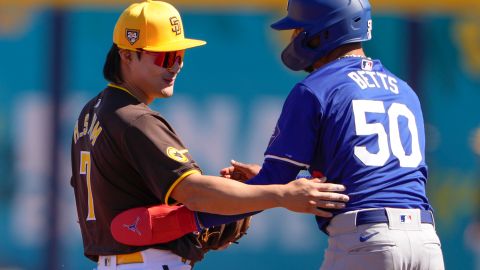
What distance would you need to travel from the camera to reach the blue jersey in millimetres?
4113

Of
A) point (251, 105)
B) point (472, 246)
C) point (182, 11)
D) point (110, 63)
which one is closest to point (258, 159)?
point (251, 105)

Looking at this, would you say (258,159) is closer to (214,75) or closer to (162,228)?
(214,75)

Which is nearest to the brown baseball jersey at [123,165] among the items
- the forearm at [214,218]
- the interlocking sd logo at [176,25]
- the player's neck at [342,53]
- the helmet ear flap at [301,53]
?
the forearm at [214,218]

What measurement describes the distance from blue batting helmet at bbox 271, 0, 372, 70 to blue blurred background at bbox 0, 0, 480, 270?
3.57m

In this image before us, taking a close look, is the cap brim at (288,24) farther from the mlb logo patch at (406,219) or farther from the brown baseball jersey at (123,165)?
the mlb logo patch at (406,219)

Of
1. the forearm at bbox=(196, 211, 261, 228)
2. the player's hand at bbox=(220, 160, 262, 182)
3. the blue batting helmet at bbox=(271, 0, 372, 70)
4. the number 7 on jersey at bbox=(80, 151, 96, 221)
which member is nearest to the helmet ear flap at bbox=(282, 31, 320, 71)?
the blue batting helmet at bbox=(271, 0, 372, 70)

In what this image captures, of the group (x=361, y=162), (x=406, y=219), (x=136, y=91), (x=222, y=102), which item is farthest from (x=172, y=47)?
(x=222, y=102)

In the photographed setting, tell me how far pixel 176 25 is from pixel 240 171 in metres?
0.78

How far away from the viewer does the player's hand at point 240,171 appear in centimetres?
482

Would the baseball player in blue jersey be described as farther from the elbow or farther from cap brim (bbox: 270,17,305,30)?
cap brim (bbox: 270,17,305,30)

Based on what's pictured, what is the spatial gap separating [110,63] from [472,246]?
4.39m

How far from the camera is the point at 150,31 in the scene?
4520 mm

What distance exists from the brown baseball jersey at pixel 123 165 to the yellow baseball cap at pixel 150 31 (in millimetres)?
229

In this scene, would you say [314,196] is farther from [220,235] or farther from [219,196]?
[220,235]
